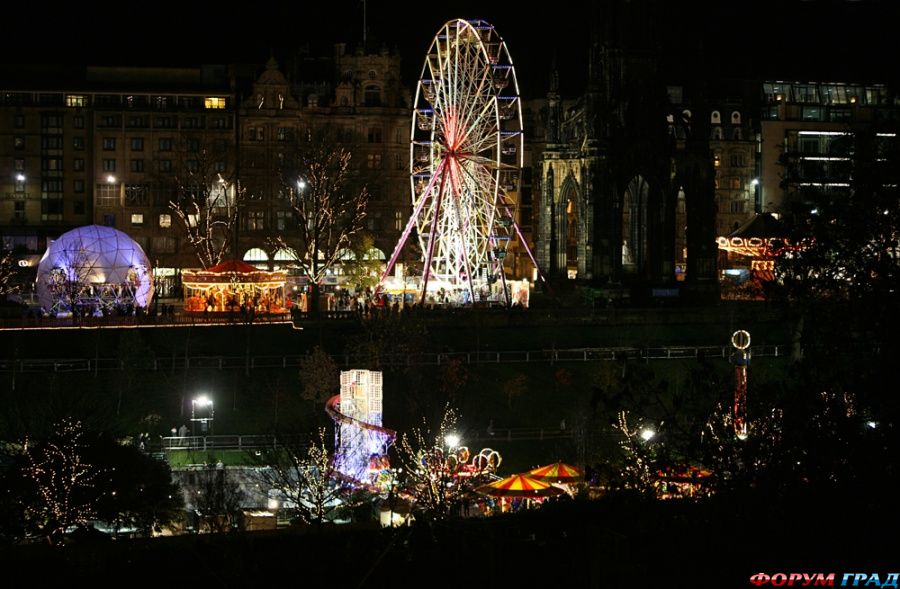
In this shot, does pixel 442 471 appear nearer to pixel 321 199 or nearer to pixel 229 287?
pixel 229 287

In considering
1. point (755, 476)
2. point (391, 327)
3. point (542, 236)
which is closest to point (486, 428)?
point (391, 327)

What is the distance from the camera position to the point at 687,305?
106250 millimetres

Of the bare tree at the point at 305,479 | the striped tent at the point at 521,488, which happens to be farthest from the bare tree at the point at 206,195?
the striped tent at the point at 521,488

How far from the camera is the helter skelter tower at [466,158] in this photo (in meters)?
98.2

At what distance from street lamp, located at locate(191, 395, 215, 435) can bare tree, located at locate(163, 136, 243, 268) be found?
46784mm

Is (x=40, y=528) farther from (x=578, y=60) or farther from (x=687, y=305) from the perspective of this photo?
(x=578, y=60)

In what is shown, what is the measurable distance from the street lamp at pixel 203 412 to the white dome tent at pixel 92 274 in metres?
23.3

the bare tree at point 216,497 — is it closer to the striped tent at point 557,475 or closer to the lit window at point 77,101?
the striped tent at point 557,475

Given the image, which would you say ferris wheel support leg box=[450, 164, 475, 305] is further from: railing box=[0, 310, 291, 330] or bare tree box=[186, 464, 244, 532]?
bare tree box=[186, 464, 244, 532]

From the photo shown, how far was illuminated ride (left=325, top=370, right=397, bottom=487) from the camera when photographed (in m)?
58.2

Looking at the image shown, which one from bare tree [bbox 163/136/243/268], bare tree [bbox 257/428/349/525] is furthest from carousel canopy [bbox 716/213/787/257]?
bare tree [bbox 257/428/349/525]

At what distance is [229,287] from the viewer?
101m

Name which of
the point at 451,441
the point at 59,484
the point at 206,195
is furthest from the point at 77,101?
the point at 59,484

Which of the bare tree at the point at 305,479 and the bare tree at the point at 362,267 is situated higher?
the bare tree at the point at 362,267
